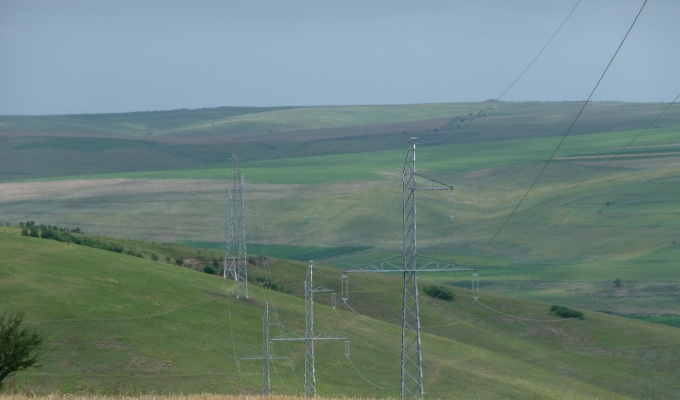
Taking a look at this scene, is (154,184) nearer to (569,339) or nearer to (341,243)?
(341,243)

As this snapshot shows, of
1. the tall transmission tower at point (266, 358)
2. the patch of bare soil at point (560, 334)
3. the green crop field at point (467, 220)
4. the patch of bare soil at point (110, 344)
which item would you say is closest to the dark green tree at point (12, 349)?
the tall transmission tower at point (266, 358)

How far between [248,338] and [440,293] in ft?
93.8

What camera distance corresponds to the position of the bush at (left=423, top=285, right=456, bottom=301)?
87.7 metres

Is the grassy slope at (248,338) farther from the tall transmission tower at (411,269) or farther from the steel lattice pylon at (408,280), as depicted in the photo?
the steel lattice pylon at (408,280)

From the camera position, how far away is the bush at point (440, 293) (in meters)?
87.7

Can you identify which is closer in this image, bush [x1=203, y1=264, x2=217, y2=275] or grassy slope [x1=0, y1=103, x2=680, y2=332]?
bush [x1=203, y1=264, x2=217, y2=275]

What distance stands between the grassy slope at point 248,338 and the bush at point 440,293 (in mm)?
1397

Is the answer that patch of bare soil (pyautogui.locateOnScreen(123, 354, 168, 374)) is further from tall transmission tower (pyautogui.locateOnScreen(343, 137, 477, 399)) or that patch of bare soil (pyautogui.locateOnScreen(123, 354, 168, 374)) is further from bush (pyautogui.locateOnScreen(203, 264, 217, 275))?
bush (pyautogui.locateOnScreen(203, 264, 217, 275))

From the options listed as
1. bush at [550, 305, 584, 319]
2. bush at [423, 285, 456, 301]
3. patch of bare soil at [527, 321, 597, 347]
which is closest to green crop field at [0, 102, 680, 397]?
patch of bare soil at [527, 321, 597, 347]

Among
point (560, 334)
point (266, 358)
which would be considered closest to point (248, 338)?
point (266, 358)

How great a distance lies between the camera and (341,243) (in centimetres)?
13425

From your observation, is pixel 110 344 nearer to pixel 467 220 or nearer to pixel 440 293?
pixel 440 293

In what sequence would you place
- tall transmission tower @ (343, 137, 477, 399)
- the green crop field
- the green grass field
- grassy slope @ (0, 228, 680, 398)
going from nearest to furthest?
tall transmission tower @ (343, 137, 477, 399), grassy slope @ (0, 228, 680, 398), the green crop field, the green grass field

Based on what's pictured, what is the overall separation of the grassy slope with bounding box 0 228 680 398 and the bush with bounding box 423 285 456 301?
4.58ft
